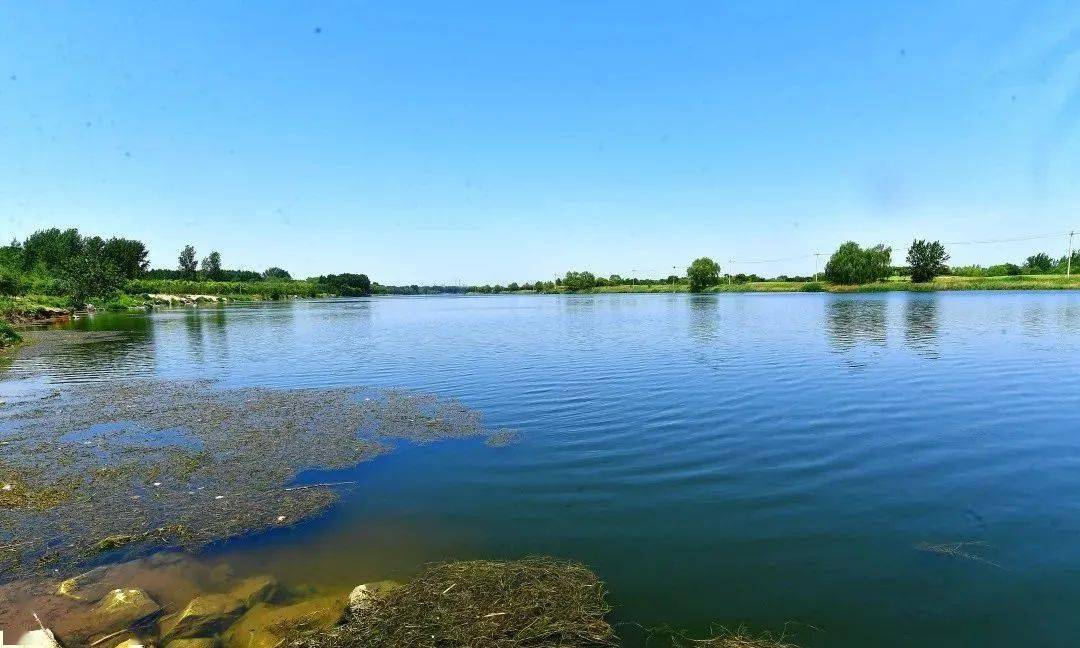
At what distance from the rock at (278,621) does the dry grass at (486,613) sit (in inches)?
10.8

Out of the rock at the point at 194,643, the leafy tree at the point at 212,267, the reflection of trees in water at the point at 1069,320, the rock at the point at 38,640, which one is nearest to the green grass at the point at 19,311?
the rock at the point at 38,640

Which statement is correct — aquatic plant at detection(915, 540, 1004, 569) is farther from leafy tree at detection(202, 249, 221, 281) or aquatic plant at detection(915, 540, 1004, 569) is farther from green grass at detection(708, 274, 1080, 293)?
leafy tree at detection(202, 249, 221, 281)

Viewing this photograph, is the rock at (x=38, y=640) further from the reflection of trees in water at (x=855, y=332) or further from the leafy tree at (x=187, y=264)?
the leafy tree at (x=187, y=264)

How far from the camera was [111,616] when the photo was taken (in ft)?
17.9

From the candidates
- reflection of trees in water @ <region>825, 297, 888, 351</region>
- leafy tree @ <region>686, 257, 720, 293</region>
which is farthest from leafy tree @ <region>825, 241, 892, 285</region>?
reflection of trees in water @ <region>825, 297, 888, 351</region>

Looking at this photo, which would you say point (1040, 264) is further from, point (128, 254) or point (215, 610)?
point (128, 254)

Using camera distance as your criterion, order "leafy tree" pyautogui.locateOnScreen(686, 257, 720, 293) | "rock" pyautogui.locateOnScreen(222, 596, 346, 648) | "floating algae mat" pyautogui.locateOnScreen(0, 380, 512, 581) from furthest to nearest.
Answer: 1. "leafy tree" pyautogui.locateOnScreen(686, 257, 720, 293)
2. "floating algae mat" pyautogui.locateOnScreen(0, 380, 512, 581)
3. "rock" pyautogui.locateOnScreen(222, 596, 346, 648)

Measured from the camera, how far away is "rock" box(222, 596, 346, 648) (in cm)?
523

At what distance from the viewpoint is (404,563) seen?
22.0ft

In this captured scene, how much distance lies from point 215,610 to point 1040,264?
186625 millimetres

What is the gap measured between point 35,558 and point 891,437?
15080 millimetres

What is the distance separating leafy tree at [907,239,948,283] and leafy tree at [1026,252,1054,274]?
79.9ft

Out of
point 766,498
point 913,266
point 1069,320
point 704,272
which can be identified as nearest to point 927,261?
point 913,266

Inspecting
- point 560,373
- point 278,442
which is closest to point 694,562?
point 278,442
